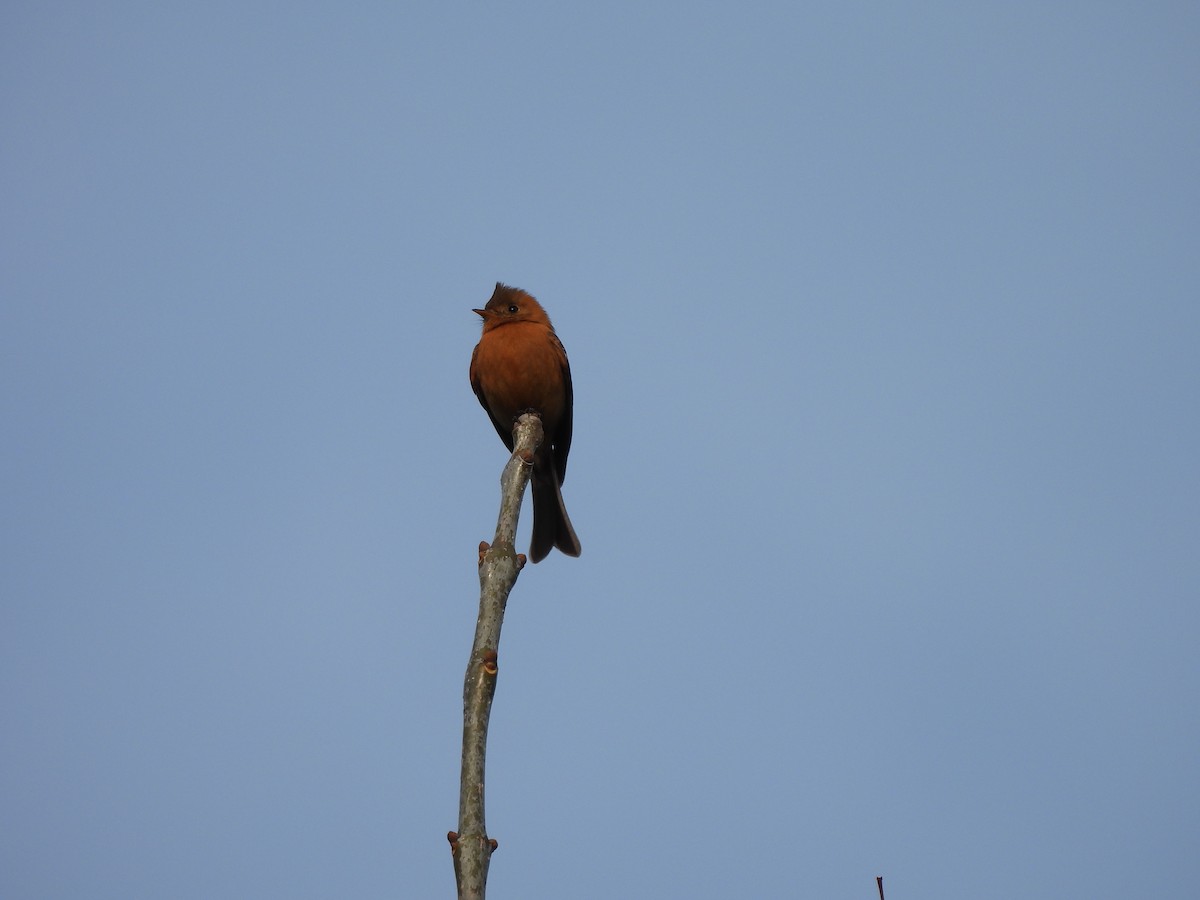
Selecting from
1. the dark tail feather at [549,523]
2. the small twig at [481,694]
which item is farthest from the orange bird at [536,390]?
the small twig at [481,694]

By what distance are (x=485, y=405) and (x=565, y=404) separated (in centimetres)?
69

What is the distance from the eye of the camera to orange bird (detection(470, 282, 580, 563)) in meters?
8.33

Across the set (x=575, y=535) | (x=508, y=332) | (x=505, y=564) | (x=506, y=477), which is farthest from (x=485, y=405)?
(x=505, y=564)

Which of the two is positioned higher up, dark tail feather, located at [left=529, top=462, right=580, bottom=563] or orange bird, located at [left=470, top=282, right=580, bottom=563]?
orange bird, located at [left=470, top=282, right=580, bottom=563]

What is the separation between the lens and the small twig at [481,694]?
2.97m

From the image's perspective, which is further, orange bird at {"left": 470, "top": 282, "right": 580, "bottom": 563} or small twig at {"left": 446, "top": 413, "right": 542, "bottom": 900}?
orange bird at {"left": 470, "top": 282, "right": 580, "bottom": 563}

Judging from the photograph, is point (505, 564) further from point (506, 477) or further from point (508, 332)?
point (508, 332)

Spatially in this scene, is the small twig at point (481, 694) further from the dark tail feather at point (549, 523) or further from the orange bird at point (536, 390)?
the dark tail feather at point (549, 523)

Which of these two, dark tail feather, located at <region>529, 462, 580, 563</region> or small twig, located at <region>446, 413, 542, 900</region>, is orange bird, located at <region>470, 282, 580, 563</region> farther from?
small twig, located at <region>446, 413, 542, 900</region>

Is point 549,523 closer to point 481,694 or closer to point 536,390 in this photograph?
point 536,390

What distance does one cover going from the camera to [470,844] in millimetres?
2977

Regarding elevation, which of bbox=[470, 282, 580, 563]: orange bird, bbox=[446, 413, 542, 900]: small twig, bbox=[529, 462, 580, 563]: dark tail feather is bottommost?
bbox=[446, 413, 542, 900]: small twig

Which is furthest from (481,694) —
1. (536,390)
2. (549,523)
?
(549,523)

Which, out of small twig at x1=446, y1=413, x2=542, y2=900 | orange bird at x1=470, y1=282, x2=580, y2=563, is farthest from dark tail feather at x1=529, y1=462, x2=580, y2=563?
small twig at x1=446, y1=413, x2=542, y2=900
